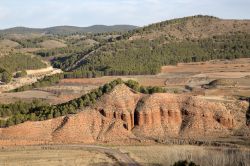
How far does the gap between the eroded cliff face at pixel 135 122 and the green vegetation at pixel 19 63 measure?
8697 cm

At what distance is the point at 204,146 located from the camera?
53.7 m

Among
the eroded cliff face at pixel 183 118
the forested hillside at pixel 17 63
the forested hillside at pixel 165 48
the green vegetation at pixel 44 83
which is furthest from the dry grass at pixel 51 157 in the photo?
the forested hillside at pixel 17 63

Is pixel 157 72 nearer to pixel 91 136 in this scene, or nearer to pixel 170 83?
pixel 170 83

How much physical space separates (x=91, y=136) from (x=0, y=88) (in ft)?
220

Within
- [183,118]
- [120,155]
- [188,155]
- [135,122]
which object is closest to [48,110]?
[135,122]

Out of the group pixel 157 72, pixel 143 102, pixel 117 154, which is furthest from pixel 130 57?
pixel 117 154

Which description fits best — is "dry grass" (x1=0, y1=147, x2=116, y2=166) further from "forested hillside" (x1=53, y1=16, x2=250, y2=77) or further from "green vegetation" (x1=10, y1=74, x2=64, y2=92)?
"forested hillside" (x1=53, y1=16, x2=250, y2=77)

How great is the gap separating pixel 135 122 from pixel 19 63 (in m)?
100

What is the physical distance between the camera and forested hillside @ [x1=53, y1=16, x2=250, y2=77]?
14055cm

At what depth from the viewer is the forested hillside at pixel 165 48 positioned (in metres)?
141

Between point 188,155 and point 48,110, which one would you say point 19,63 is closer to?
point 48,110

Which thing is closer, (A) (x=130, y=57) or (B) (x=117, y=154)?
(B) (x=117, y=154)

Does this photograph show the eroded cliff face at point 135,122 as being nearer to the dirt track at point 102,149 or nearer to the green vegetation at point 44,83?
the dirt track at point 102,149

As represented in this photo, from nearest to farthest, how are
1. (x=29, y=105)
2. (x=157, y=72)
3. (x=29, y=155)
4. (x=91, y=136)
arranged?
(x=29, y=155) → (x=91, y=136) → (x=29, y=105) → (x=157, y=72)
